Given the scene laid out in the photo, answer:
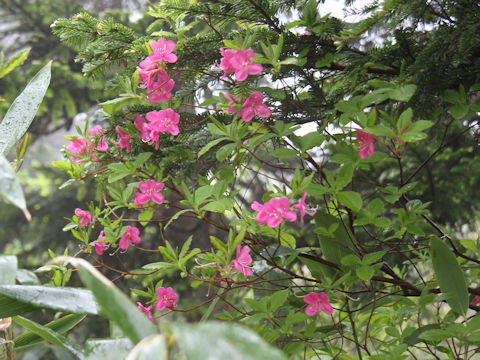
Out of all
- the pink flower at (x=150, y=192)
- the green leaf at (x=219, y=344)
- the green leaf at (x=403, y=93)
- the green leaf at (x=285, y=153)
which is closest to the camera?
the green leaf at (x=219, y=344)

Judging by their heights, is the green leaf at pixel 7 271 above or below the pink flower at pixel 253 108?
below

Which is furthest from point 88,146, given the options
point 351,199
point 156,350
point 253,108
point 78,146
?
point 156,350

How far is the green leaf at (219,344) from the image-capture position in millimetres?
265

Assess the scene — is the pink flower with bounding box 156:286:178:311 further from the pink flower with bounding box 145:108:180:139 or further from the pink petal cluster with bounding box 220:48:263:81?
the pink petal cluster with bounding box 220:48:263:81

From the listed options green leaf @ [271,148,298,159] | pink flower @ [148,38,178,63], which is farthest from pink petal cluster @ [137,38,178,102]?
green leaf @ [271,148,298,159]

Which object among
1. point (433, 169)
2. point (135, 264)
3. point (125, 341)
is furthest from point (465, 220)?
point (135, 264)

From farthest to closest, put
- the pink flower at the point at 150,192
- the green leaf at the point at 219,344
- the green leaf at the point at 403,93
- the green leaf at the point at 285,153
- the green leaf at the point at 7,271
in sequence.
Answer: the pink flower at the point at 150,192 < the green leaf at the point at 285,153 < the green leaf at the point at 403,93 < the green leaf at the point at 7,271 < the green leaf at the point at 219,344

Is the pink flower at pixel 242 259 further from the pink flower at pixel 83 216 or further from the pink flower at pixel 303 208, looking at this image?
the pink flower at pixel 83 216

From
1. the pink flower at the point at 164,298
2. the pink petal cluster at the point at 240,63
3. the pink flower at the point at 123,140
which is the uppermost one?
the pink petal cluster at the point at 240,63

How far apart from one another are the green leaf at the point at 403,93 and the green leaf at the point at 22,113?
467 mm

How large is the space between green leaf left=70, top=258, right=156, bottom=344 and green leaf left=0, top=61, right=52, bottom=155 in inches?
11.3

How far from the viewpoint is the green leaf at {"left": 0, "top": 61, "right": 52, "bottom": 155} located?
1.97 ft

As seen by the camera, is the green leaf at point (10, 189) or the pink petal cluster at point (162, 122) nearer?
the green leaf at point (10, 189)

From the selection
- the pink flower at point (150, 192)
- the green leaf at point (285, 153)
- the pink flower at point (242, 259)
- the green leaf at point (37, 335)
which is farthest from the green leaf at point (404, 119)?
the green leaf at point (37, 335)
